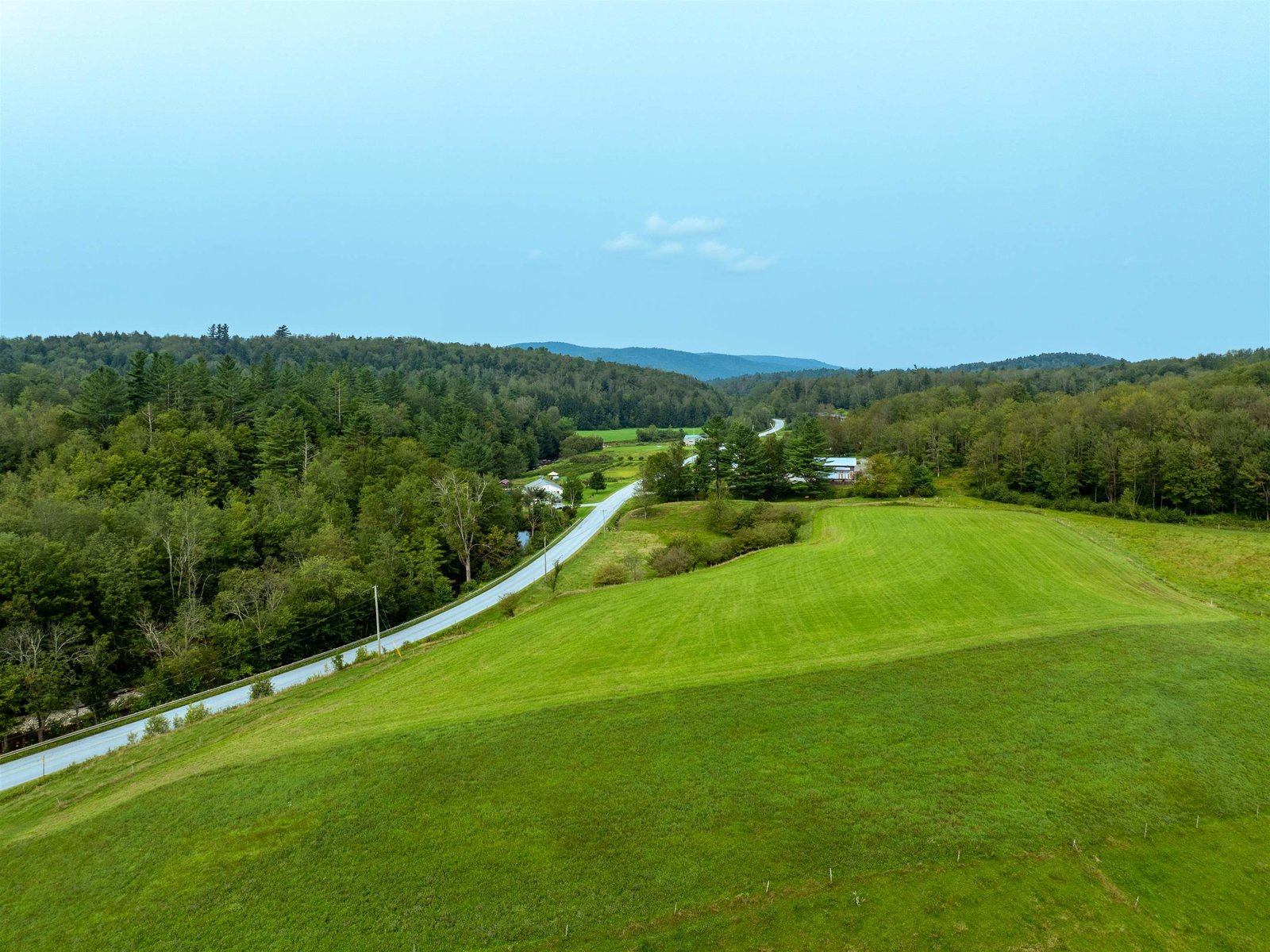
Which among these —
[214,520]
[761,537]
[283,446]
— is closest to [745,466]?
[761,537]

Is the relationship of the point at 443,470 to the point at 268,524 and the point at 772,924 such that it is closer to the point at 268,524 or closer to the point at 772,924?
the point at 268,524

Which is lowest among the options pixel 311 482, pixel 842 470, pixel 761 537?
pixel 761 537

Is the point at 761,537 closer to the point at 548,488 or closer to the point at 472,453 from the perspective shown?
the point at 472,453

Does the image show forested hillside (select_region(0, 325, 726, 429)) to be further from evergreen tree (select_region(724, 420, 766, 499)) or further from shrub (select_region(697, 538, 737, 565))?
shrub (select_region(697, 538, 737, 565))

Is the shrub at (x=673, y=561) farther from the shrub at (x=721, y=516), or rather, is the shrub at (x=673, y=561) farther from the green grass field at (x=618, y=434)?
the green grass field at (x=618, y=434)

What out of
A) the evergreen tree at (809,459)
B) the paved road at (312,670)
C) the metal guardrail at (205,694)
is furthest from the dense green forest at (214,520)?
the evergreen tree at (809,459)

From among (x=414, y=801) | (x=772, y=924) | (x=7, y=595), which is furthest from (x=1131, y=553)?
(x=7, y=595)
